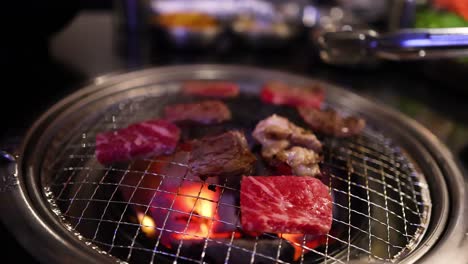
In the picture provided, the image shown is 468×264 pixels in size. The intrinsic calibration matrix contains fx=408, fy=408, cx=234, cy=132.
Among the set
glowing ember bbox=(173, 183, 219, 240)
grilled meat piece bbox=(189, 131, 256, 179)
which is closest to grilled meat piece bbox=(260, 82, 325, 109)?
grilled meat piece bbox=(189, 131, 256, 179)

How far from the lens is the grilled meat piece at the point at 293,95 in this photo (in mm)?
2410

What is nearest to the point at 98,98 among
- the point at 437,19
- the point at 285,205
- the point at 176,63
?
the point at 176,63

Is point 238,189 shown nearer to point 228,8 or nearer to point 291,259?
point 291,259

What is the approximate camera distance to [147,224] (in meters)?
1.58

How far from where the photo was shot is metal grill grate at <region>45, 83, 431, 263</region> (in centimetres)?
151

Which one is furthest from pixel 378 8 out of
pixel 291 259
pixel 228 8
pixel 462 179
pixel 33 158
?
pixel 33 158

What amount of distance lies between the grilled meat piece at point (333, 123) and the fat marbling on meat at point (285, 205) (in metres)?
0.52

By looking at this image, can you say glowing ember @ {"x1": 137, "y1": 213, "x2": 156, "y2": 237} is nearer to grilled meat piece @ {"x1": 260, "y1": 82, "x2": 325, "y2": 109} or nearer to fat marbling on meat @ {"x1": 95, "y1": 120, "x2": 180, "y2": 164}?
fat marbling on meat @ {"x1": 95, "y1": 120, "x2": 180, "y2": 164}

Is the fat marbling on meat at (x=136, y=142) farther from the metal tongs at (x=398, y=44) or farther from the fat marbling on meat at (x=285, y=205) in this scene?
the metal tongs at (x=398, y=44)

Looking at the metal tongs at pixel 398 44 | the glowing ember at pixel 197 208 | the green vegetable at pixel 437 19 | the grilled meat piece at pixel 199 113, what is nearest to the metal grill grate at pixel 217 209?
the glowing ember at pixel 197 208

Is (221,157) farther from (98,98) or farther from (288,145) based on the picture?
(98,98)

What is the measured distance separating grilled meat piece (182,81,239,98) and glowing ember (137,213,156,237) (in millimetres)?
1022

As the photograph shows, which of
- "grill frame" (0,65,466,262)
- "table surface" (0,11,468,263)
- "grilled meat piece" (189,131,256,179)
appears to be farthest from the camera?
"table surface" (0,11,468,263)

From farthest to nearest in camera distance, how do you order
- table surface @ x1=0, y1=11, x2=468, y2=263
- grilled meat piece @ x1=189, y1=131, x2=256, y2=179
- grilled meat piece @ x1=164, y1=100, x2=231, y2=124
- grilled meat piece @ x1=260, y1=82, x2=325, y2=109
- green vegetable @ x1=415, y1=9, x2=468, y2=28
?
green vegetable @ x1=415, y1=9, x2=468, y2=28, grilled meat piece @ x1=260, y1=82, x2=325, y2=109, table surface @ x1=0, y1=11, x2=468, y2=263, grilled meat piece @ x1=164, y1=100, x2=231, y2=124, grilled meat piece @ x1=189, y1=131, x2=256, y2=179
